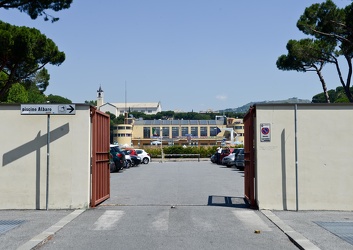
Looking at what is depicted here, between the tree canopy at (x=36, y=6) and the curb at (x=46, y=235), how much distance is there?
16.6 m

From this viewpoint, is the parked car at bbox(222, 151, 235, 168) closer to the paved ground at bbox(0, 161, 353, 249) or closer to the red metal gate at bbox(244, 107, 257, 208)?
the red metal gate at bbox(244, 107, 257, 208)

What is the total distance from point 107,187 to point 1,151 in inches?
132

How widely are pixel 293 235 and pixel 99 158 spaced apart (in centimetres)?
631

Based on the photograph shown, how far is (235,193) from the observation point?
57.9ft

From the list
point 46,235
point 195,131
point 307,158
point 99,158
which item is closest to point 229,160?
point 99,158

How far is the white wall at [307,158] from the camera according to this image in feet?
42.1

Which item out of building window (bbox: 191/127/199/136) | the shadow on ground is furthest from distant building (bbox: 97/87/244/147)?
the shadow on ground

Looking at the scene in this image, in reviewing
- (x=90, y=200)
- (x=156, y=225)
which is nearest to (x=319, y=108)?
(x=156, y=225)

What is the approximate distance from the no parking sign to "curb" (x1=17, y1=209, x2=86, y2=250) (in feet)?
15.9

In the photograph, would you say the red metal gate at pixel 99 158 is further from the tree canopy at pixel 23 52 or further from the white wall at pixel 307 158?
the tree canopy at pixel 23 52

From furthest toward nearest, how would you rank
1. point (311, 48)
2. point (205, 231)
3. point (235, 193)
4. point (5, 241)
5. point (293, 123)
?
point (311, 48)
point (235, 193)
point (293, 123)
point (205, 231)
point (5, 241)

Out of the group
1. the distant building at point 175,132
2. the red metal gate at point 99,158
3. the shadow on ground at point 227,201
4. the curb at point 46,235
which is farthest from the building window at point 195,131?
the curb at point 46,235

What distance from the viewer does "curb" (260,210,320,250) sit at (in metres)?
8.66

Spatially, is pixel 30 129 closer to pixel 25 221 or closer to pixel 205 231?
pixel 25 221
